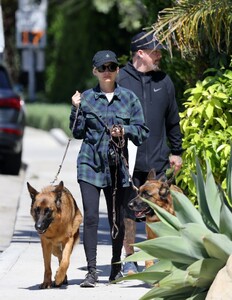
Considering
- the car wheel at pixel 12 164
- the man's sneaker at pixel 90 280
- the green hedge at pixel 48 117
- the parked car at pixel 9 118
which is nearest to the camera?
the man's sneaker at pixel 90 280

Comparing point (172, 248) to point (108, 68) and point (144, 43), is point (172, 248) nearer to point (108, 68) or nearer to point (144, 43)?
point (108, 68)

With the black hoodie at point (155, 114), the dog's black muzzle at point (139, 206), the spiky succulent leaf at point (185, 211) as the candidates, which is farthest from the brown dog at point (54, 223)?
the spiky succulent leaf at point (185, 211)

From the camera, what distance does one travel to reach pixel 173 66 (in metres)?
10.7

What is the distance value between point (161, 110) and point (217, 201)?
235 centimetres

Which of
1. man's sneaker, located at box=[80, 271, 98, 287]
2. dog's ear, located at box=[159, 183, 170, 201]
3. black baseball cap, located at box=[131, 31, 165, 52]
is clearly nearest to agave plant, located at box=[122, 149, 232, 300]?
dog's ear, located at box=[159, 183, 170, 201]

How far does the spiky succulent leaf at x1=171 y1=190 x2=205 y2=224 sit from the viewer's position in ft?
21.9

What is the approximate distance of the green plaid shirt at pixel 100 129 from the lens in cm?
824

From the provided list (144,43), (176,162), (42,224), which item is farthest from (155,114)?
(42,224)

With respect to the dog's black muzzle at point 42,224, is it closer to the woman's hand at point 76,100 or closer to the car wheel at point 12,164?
the woman's hand at point 76,100

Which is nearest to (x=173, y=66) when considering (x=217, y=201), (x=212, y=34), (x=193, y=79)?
(x=193, y=79)

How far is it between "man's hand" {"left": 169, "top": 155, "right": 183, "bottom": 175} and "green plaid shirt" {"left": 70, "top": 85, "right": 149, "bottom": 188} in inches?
29.0

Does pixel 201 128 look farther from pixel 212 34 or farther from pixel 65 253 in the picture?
pixel 65 253

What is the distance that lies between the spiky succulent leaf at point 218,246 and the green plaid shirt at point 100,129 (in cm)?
203

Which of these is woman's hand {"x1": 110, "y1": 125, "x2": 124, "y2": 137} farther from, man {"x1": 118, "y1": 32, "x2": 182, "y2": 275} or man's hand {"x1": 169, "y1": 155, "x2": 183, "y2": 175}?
man's hand {"x1": 169, "y1": 155, "x2": 183, "y2": 175}
